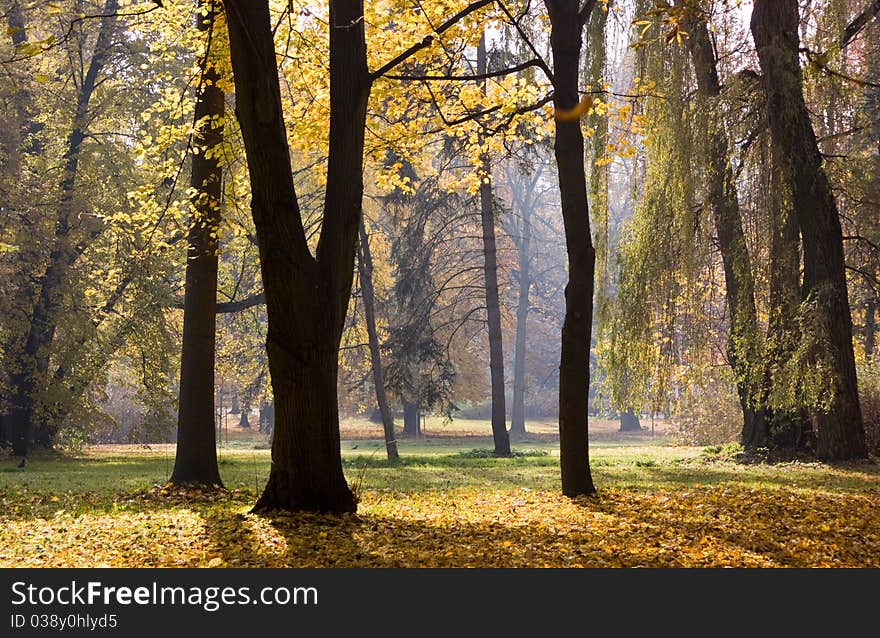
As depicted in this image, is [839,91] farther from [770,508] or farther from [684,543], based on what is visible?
[684,543]

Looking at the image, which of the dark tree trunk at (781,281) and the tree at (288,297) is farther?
the dark tree trunk at (781,281)

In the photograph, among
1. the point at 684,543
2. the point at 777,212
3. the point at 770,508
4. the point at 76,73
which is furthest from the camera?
the point at 76,73

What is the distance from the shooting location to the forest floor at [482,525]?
17.9 feet

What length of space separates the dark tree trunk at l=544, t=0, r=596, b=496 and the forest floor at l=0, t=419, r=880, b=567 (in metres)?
1.10

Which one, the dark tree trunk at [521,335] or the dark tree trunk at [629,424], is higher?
the dark tree trunk at [521,335]

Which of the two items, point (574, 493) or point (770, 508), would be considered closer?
point (770, 508)

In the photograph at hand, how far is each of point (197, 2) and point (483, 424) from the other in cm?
3257

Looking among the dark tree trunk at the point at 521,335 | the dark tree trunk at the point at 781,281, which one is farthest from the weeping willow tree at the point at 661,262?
the dark tree trunk at the point at 521,335

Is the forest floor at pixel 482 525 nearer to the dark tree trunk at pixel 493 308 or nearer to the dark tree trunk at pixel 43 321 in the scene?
the dark tree trunk at pixel 43 321

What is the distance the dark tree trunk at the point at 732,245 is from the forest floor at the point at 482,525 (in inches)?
65.0

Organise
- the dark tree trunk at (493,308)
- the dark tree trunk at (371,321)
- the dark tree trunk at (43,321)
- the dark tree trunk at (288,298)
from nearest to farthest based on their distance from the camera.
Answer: the dark tree trunk at (288,298) → the dark tree trunk at (43,321) → the dark tree trunk at (371,321) → the dark tree trunk at (493,308)

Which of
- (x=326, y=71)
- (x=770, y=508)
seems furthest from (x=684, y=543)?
(x=326, y=71)

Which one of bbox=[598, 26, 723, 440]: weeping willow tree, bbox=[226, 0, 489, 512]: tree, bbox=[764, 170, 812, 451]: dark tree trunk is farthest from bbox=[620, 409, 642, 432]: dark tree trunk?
bbox=[226, 0, 489, 512]: tree

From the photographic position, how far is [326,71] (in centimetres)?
962
